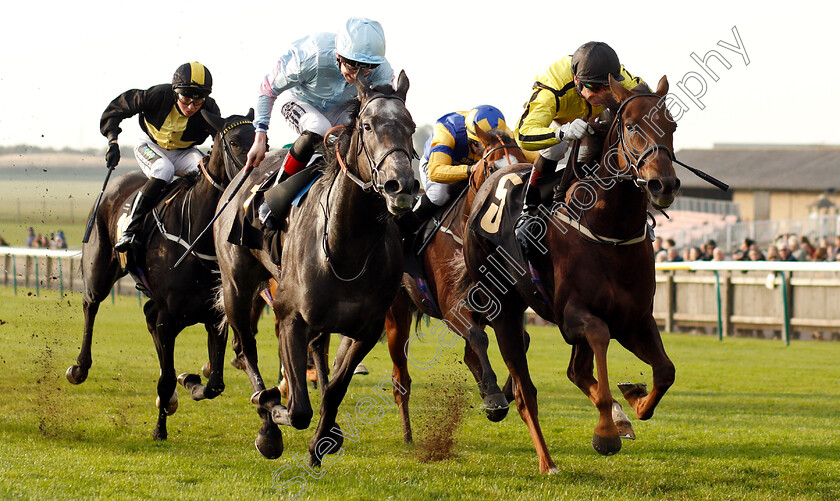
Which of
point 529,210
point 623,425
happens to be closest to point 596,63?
point 529,210

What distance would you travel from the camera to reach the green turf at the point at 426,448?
490cm

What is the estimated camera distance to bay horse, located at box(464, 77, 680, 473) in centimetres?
469

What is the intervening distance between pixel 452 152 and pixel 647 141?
2429mm

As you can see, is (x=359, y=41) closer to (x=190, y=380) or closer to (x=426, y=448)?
(x=426, y=448)

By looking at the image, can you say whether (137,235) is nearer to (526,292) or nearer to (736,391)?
(526,292)

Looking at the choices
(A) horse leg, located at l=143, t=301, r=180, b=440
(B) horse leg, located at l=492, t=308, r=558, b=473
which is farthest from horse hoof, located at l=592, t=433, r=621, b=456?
(A) horse leg, located at l=143, t=301, r=180, b=440

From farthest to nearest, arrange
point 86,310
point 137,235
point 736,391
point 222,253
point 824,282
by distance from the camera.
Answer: point 824,282, point 736,391, point 86,310, point 137,235, point 222,253

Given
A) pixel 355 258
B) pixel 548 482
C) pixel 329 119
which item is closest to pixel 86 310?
pixel 329 119

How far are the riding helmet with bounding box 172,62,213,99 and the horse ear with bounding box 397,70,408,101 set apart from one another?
2.72 meters

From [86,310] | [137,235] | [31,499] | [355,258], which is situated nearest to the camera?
[31,499]

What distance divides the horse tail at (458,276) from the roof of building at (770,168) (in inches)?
1554

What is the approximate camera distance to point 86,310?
8.09 meters

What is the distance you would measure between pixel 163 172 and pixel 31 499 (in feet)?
10.8

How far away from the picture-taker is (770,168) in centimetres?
4894
